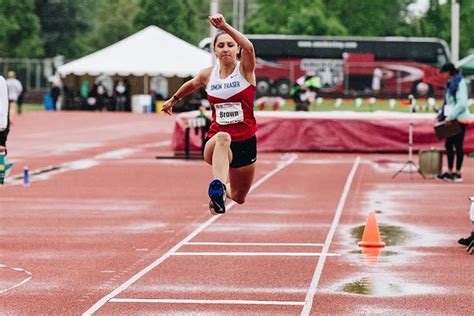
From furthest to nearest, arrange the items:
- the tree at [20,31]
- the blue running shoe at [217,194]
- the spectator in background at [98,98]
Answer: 1. the tree at [20,31]
2. the spectator in background at [98,98]
3. the blue running shoe at [217,194]

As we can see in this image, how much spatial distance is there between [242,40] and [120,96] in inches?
2101

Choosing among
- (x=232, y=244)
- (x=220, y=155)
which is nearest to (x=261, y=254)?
(x=232, y=244)

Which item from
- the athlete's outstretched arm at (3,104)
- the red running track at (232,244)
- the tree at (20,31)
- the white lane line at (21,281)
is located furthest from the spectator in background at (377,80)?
the white lane line at (21,281)

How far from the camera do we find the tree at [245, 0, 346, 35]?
89.1 m

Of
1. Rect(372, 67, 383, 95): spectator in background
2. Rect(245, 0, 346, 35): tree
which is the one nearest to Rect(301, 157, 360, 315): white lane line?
Rect(372, 67, 383, 95): spectator in background

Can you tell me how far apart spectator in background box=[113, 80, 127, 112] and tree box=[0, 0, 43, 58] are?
20210 mm

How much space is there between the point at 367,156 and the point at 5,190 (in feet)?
35.7

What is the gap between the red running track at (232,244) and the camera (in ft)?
32.7

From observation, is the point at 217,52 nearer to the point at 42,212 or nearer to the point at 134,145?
the point at 42,212

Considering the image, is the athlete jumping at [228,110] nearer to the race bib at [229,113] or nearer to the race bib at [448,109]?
the race bib at [229,113]

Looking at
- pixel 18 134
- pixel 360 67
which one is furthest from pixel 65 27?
pixel 18 134

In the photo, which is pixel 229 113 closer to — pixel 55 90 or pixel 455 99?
pixel 455 99

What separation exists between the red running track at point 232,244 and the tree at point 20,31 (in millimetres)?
57710

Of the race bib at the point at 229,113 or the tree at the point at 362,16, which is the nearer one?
the race bib at the point at 229,113
